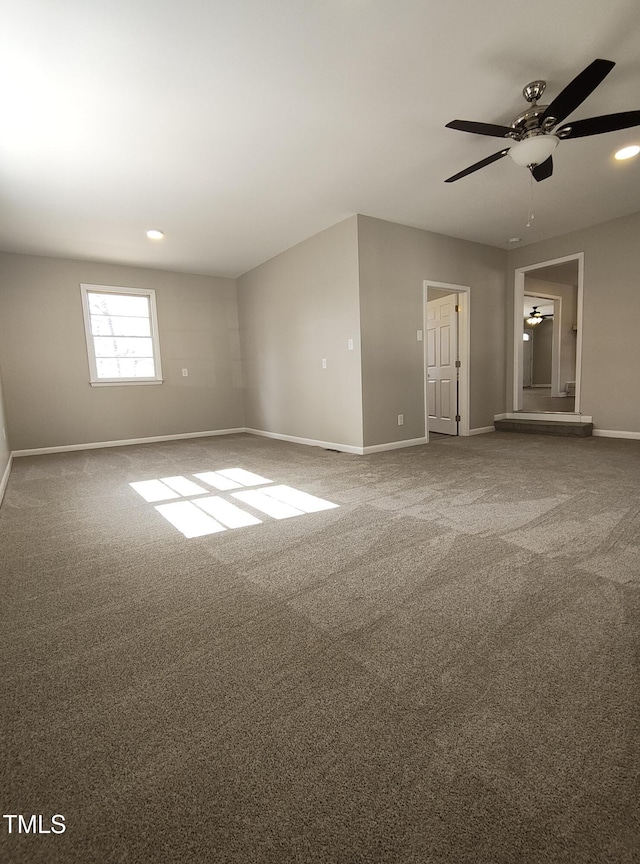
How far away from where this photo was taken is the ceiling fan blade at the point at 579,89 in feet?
6.70

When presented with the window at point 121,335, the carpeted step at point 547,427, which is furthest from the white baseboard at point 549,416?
the window at point 121,335

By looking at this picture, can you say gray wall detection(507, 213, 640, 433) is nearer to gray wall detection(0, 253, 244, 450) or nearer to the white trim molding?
the white trim molding

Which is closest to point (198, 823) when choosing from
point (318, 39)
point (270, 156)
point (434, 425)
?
point (318, 39)

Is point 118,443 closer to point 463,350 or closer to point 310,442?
point 310,442

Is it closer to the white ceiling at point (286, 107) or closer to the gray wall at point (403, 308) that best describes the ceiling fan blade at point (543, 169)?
the white ceiling at point (286, 107)

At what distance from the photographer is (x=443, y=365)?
6.26 metres

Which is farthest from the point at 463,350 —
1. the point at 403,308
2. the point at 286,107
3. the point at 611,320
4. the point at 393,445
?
the point at 286,107

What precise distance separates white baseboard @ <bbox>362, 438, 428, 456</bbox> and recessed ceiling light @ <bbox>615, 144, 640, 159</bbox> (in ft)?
11.4

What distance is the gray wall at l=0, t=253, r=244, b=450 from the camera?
544 centimetres

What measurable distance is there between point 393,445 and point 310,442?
127 centimetres

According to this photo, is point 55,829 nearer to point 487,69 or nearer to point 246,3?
point 246,3

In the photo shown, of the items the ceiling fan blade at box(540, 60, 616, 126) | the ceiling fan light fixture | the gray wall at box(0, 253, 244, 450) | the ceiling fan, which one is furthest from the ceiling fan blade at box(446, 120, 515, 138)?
the gray wall at box(0, 253, 244, 450)

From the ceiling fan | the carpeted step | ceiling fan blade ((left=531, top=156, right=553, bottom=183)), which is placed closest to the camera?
the ceiling fan

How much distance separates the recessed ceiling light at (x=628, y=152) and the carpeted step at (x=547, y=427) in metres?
3.16
